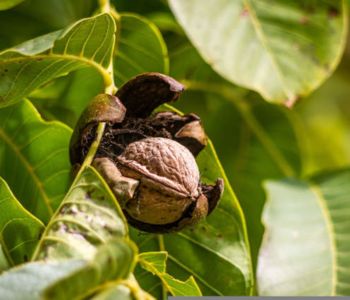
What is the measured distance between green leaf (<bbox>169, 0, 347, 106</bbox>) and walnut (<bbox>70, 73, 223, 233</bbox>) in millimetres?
382

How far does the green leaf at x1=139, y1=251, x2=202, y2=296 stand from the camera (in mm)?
1263

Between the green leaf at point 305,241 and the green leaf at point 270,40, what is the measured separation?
30cm

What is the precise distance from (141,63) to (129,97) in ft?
1.49

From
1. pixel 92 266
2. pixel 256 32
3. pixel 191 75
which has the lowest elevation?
pixel 191 75

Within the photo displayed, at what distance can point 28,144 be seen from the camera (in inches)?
59.3

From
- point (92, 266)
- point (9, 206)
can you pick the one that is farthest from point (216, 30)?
point (92, 266)

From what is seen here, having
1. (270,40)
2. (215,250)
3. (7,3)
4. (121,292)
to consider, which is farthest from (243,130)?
(121,292)

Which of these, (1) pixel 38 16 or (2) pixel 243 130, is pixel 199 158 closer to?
(1) pixel 38 16

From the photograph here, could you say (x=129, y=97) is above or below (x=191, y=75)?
above

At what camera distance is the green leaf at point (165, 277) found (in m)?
1.26

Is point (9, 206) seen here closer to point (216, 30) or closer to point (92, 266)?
point (92, 266)

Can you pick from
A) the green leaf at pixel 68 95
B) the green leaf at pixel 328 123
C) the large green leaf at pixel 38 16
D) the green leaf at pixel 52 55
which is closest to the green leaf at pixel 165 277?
the green leaf at pixel 52 55

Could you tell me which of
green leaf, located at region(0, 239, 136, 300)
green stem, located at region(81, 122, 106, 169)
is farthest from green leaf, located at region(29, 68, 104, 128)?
green leaf, located at region(0, 239, 136, 300)

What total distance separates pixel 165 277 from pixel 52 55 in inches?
15.4
